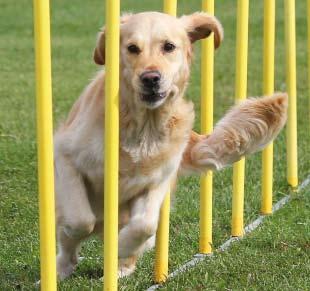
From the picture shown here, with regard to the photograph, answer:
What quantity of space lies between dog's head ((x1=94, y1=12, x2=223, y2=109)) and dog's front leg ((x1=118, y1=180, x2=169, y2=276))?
19.7 inches

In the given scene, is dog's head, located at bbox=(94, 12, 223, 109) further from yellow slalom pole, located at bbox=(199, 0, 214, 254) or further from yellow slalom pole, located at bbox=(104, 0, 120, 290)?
yellow slalom pole, located at bbox=(199, 0, 214, 254)

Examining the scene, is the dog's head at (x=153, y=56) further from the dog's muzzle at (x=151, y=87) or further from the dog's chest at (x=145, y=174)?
the dog's chest at (x=145, y=174)

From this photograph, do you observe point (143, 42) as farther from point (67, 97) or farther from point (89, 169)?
point (67, 97)

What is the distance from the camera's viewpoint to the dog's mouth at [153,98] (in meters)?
4.77

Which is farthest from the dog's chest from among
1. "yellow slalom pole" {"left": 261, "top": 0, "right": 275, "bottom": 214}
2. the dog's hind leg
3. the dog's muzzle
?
"yellow slalom pole" {"left": 261, "top": 0, "right": 275, "bottom": 214}

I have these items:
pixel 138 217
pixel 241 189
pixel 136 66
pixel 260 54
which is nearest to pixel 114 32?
pixel 136 66

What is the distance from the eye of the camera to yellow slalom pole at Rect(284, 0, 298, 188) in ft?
24.9

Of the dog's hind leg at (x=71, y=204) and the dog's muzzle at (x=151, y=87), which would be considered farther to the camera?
the dog's hind leg at (x=71, y=204)

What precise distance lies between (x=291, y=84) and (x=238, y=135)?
2.29m

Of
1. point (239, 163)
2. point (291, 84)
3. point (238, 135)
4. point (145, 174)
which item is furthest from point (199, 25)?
point (291, 84)

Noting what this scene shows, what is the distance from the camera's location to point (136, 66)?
4.73m

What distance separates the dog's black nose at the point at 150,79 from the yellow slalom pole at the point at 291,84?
3.05 meters

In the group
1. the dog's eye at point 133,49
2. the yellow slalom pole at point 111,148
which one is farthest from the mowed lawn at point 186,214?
the dog's eye at point 133,49

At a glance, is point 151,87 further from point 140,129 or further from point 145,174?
point 145,174
